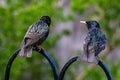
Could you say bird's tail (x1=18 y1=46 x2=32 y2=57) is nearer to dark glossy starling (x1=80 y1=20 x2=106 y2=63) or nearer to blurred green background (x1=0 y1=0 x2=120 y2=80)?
dark glossy starling (x1=80 y1=20 x2=106 y2=63)

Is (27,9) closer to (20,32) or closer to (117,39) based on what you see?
(20,32)

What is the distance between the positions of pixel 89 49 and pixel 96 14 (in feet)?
11.4

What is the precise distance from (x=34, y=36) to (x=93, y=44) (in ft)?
0.87

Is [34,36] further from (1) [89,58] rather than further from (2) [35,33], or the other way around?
(1) [89,58]

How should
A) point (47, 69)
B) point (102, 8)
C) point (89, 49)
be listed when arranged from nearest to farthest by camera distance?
point (89, 49) → point (102, 8) → point (47, 69)

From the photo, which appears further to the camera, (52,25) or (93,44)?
(52,25)

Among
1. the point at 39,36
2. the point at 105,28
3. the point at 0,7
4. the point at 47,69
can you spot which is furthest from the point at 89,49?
the point at 47,69

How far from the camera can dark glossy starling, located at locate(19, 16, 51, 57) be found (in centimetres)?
196

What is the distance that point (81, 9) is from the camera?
4984mm

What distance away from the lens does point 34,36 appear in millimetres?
1991

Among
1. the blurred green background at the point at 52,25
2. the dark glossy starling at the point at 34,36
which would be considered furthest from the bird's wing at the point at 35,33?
the blurred green background at the point at 52,25

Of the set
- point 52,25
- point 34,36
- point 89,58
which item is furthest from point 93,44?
point 52,25

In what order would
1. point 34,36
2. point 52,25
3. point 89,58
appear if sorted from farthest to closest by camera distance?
point 52,25 < point 34,36 < point 89,58

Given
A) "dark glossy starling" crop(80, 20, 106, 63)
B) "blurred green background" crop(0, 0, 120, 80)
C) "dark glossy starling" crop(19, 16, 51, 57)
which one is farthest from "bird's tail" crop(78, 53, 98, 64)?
"blurred green background" crop(0, 0, 120, 80)
